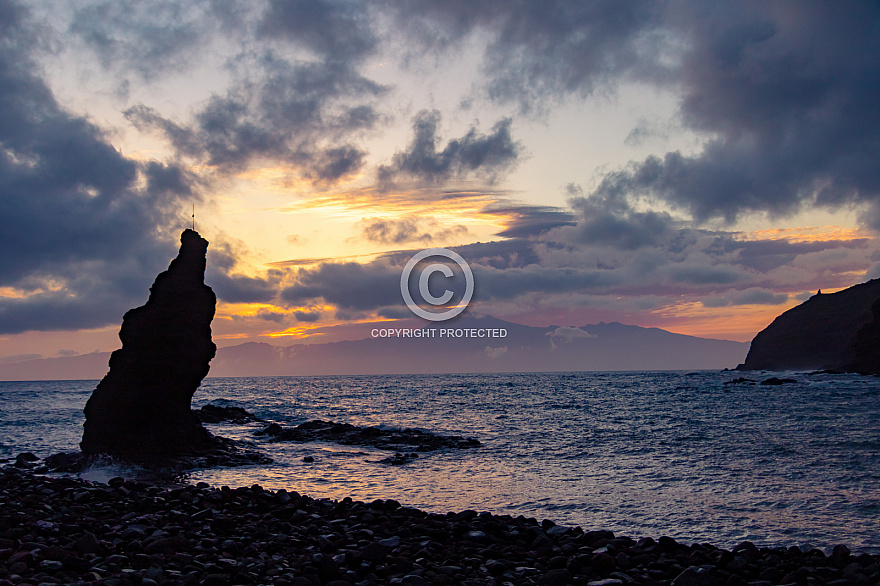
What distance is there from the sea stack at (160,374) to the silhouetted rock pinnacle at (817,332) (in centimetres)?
16054

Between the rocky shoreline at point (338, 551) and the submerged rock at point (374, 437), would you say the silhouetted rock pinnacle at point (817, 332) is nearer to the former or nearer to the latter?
the submerged rock at point (374, 437)

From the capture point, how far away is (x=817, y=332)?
543ft

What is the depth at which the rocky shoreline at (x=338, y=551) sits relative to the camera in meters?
8.68

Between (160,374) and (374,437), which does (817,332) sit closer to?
(374,437)

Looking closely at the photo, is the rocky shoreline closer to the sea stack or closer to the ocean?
the ocean

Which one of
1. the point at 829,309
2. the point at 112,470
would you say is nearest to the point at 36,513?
the point at 112,470

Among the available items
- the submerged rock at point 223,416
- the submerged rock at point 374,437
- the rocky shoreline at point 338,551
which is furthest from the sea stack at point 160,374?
the submerged rock at point 223,416

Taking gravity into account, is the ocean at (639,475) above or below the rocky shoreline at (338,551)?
below

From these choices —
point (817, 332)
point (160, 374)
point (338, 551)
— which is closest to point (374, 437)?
point (160, 374)

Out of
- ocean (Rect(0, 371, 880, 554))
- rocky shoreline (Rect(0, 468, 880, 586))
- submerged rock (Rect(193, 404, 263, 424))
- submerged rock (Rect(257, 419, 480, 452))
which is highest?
rocky shoreline (Rect(0, 468, 880, 586))

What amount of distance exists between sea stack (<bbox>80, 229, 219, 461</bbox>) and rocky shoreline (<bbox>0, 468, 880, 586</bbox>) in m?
9.50

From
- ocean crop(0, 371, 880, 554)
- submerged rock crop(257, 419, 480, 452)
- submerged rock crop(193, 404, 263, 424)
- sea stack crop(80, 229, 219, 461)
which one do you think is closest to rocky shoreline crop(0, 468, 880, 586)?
ocean crop(0, 371, 880, 554)

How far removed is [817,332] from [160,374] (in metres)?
192

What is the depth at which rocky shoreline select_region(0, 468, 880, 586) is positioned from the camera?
342 inches
